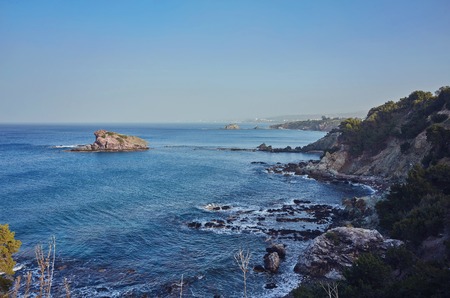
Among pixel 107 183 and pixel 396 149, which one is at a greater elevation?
pixel 396 149

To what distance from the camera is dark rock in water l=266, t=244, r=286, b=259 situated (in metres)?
31.3

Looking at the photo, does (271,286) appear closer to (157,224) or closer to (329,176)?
(157,224)

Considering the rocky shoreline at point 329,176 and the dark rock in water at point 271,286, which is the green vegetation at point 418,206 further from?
the rocky shoreline at point 329,176

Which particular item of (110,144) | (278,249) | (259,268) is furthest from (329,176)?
(110,144)

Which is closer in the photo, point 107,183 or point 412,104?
point 107,183

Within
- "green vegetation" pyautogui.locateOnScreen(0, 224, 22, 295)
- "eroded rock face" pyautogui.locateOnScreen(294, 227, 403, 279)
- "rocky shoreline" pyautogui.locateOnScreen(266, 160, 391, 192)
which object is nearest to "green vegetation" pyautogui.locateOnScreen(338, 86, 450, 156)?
"rocky shoreline" pyautogui.locateOnScreen(266, 160, 391, 192)

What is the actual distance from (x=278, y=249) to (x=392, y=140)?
52.6 metres

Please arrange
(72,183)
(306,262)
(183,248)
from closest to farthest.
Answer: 1. (306,262)
2. (183,248)
3. (72,183)

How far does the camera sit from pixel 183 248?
111 feet

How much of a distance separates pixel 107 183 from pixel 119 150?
65.1 m

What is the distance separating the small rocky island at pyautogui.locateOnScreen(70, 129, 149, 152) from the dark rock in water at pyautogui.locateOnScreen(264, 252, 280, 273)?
111 metres

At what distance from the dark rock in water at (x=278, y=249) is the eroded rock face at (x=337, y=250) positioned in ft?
9.19

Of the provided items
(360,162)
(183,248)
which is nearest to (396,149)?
(360,162)

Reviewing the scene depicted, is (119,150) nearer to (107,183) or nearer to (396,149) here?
(107,183)
